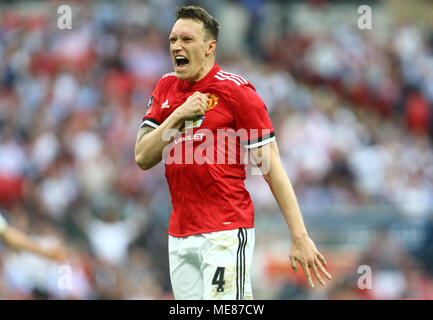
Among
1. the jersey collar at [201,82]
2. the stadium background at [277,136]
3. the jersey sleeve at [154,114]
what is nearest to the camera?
the jersey collar at [201,82]

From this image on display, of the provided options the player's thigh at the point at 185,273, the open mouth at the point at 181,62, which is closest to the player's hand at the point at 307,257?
the player's thigh at the point at 185,273

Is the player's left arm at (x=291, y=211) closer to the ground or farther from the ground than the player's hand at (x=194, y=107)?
closer to the ground

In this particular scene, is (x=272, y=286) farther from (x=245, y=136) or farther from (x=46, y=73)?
(x=46, y=73)

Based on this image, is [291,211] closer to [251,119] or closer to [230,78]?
[251,119]

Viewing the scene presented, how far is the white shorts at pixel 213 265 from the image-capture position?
4145 mm

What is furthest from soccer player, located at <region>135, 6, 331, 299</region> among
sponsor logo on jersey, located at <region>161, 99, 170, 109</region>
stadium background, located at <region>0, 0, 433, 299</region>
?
stadium background, located at <region>0, 0, 433, 299</region>

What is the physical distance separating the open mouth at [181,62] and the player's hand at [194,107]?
0.24m

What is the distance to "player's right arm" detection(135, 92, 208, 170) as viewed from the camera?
4.19 metres

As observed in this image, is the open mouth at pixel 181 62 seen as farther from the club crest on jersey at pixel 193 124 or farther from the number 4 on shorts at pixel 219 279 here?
the number 4 on shorts at pixel 219 279

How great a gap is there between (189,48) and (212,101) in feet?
1.17

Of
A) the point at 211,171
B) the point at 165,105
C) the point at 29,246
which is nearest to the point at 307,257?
the point at 211,171

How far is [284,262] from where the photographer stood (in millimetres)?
9430

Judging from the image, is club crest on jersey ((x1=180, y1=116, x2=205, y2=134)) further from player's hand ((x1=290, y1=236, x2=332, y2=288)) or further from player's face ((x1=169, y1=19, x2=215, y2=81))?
player's hand ((x1=290, y1=236, x2=332, y2=288))

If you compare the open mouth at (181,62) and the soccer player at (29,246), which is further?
the soccer player at (29,246)
